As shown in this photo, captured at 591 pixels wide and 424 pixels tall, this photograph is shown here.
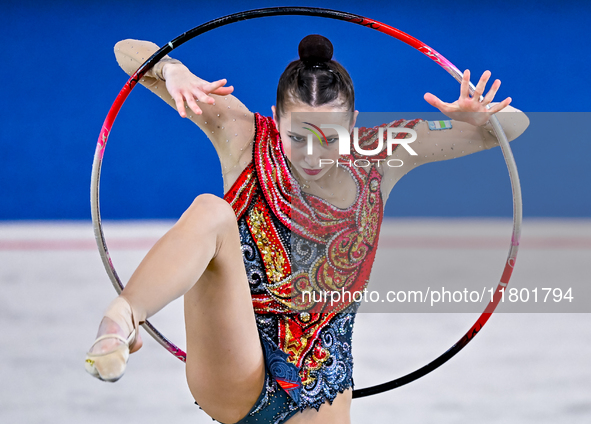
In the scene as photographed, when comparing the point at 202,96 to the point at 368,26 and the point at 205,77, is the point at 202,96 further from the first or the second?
the point at 205,77

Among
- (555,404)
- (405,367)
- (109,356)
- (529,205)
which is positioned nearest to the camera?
(109,356)

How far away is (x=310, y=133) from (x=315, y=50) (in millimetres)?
193

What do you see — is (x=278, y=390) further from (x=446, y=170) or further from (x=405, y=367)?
(x=446, y=170)

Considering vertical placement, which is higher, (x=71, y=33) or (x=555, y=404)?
(x=71, y=33)

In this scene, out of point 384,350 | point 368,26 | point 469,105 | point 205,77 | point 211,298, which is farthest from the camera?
point 205,77

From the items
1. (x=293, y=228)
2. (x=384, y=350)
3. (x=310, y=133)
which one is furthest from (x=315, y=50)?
(x=384, y=350)

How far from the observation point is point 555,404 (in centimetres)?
199

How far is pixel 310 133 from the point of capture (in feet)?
4.57

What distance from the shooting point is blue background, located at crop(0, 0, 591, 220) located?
409cm

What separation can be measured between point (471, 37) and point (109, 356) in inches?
149

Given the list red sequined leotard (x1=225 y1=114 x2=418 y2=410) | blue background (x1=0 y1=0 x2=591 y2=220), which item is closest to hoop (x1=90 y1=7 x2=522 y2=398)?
red sequined leotard (x1=225 y1=114 x2=418 y2=410)

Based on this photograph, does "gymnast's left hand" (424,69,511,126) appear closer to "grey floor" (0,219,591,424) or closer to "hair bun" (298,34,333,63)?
"hair bun" (298,34,333,63)

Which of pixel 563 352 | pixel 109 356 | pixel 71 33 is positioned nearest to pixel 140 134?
pixel 71 33

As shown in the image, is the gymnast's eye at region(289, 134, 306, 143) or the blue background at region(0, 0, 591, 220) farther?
the blue background at region(0, 0, 591, 220)
